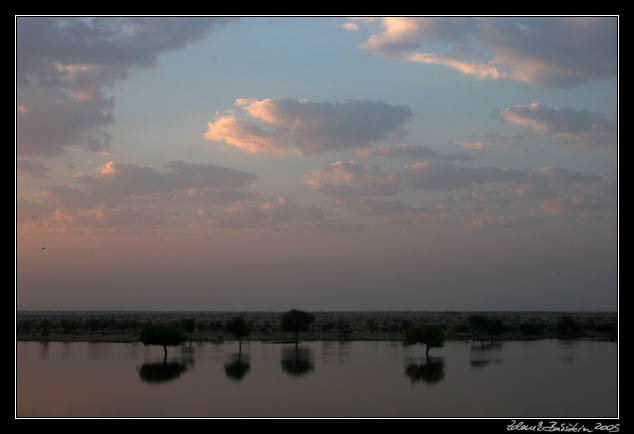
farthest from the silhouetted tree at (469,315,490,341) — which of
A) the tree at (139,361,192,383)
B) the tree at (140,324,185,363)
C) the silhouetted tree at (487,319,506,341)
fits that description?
the tree at (139,361,192,383)

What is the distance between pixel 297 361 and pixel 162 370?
34.5 ft

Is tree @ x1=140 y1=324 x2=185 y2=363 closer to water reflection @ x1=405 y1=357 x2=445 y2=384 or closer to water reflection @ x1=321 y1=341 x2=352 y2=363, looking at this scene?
water reflection @ x1=321 y1=341 x2=352 y2=363

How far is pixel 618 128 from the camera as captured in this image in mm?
17719

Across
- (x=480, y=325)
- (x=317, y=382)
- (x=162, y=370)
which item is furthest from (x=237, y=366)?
(x=480, y=325)

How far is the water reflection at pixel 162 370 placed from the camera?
37050 millimetres

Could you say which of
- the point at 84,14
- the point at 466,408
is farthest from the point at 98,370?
the point at 84,14

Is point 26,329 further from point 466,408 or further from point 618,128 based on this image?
point 618,128

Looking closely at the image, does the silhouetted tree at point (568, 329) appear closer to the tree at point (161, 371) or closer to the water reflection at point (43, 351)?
the tree at point (161, 371)

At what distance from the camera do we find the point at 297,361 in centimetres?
4569

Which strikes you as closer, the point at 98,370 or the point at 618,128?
the point at 618,128

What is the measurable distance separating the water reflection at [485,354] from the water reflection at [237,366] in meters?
16.7

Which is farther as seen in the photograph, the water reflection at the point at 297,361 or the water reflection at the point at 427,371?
the water reflection at the point at 297,361

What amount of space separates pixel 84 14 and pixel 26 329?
2972 inches

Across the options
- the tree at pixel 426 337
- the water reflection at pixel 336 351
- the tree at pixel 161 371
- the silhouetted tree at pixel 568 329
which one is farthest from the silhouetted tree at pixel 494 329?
the tree at pixel 161 371
